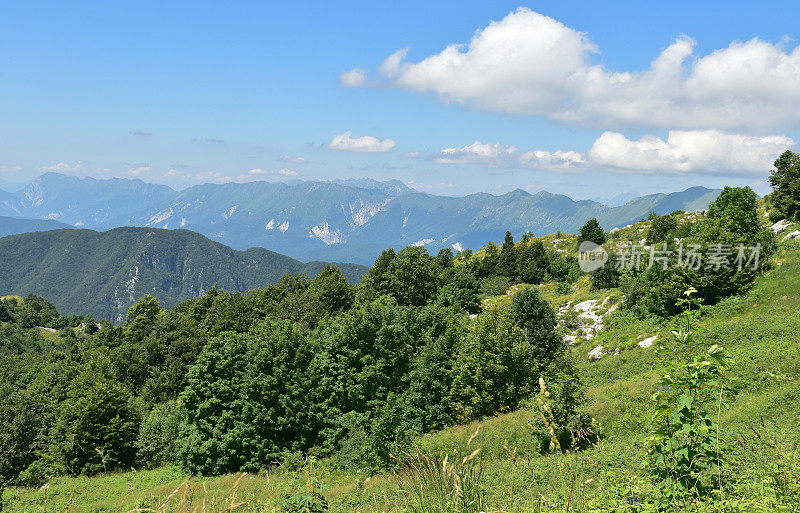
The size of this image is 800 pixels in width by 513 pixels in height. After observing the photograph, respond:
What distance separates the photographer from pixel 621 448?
11.9m

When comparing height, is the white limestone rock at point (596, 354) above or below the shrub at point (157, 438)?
above

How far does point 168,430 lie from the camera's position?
33.0 meters

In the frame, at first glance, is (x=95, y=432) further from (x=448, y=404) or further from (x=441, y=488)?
(x=441, y=488)

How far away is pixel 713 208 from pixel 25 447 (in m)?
74.0

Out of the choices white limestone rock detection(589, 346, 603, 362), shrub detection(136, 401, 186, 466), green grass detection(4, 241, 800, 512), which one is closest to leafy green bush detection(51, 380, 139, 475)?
shrub detection(136, 401, 186, 466)

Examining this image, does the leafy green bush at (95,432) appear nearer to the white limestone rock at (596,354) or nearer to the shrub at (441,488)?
the white limestone rock at (596,354)

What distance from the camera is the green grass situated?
483 centimetres

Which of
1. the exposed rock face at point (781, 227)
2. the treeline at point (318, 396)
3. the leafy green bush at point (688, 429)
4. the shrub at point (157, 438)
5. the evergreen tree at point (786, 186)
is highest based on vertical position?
the evergreen tree at point (786, 186)

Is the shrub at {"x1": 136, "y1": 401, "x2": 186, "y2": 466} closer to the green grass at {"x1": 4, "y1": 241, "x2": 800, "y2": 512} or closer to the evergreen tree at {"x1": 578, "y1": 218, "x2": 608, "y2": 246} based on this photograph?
the green grass at {"x1": 4, "y1": 241, "x2": 800, "y2": 512}

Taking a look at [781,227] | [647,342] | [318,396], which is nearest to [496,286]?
[781,227]

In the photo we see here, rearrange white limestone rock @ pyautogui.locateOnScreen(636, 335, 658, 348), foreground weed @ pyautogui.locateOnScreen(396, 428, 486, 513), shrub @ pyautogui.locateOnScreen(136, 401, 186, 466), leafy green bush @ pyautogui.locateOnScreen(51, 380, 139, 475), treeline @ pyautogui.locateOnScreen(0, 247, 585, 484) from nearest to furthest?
1. foreground weed @ pyautogui.locateOnScreen(396, 428, 486, 513)
2. treeline @ pyautogui.locateOnScreen(0, 247, 585, 484)
3. white limestone rock @ pyautogui.locateOnScreen(636, 335, 658, 348)
4. shrub @ pyautogui.locateOnScreen(136, 401, 186, 466)
5. leafy green bush @ pyautogui.locateOnScreen(51, 380, 139, 475)

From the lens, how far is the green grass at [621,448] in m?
4.83

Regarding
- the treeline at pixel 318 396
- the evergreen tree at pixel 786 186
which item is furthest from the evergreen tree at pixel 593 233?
the treeline at pixel 318 396

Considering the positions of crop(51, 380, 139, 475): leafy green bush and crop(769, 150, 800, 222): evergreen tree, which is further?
crop(769, 150, 800, 222): evergreen tree
